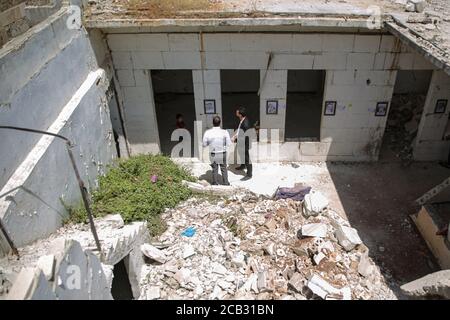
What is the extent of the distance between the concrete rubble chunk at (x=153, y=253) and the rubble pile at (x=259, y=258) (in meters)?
0.02

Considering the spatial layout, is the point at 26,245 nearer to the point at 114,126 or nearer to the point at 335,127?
the point at 114,126

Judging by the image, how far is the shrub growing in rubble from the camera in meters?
7.41

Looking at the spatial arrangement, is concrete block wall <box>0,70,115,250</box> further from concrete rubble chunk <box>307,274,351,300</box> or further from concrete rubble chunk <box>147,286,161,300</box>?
concrete rubble chunk <box>307,274,351,300</box>

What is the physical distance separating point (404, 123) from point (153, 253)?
340 inches

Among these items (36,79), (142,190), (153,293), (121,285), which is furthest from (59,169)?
(153,293)

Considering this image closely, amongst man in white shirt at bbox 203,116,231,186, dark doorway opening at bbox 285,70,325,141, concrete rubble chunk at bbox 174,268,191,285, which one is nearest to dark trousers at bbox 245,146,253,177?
man in white shirt at bbox 203,116,231,186

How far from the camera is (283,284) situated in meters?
6.48

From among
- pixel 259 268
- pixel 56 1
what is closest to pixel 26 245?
pixel 259 268

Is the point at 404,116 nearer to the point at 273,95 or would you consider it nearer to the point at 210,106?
the point at 273,95

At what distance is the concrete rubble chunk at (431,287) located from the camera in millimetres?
5484

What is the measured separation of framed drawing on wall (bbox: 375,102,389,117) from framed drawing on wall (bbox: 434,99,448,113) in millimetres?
1237

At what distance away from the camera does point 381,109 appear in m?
9.75

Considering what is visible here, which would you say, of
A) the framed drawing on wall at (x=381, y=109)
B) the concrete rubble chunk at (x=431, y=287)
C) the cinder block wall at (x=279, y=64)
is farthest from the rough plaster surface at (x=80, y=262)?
the framed drawing on wall at (x=381, y=109)

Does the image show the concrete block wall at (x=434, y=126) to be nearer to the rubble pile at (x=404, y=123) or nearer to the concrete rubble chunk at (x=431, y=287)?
the rubble pile at (x=404, y=123)
